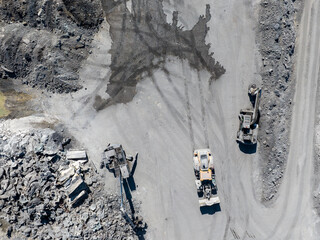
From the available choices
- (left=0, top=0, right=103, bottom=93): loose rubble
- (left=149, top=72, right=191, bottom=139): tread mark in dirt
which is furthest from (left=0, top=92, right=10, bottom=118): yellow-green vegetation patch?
(left=149, top=72, right=191, bottom=139): tread mark in dirt

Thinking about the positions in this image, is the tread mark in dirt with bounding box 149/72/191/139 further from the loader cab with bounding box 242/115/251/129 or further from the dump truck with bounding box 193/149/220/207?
the loader cab with bounding box 242/115/251/129

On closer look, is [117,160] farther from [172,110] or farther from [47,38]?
[47,38]

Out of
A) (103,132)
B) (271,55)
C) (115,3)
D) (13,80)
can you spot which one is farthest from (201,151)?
(13,80)

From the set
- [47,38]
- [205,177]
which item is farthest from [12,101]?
[205,177]

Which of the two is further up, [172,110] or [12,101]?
[12,101]

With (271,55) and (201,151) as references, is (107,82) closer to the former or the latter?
(201,151)

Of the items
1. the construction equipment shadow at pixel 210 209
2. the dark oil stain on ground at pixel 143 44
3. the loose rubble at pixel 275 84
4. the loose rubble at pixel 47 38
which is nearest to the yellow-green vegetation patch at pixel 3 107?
the loose rubble at pixel 47 38
